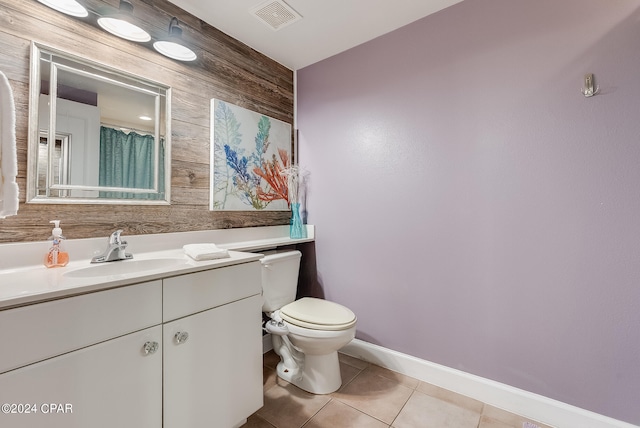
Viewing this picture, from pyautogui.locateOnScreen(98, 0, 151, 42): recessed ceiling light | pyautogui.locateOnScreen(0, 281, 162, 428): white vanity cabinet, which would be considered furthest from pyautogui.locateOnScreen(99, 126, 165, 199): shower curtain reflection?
pyautogui.locateOnScreen(0, 281, 162, 428): white vanity cabinet

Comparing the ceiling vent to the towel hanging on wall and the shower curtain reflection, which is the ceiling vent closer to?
the shower curtain reflection

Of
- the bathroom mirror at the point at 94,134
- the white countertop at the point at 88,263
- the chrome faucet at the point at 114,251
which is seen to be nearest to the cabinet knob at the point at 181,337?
the white countertop at the point at 88,263

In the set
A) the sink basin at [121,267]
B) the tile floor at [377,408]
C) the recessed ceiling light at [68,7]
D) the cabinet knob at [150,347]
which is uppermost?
the recessed ceiling light at [68,7]

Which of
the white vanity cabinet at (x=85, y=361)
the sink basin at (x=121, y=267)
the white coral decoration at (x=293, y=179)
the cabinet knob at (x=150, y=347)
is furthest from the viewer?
the white coral decoration at (x=293, y=179)

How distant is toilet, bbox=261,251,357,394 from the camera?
1.50 metres

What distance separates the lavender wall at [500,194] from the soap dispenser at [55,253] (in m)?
1.51

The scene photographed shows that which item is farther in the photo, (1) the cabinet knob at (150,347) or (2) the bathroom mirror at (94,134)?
(2) the bathroom mirror at (94,134)

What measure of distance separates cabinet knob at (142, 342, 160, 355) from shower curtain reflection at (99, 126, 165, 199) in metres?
0.76

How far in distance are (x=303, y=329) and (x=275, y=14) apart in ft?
5.99

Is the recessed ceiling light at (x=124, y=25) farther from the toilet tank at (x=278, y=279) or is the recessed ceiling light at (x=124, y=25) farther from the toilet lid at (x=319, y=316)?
the toilet lid at (x=319, y=316)

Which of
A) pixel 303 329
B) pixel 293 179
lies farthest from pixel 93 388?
pixel 293 179

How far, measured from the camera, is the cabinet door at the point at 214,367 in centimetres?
104

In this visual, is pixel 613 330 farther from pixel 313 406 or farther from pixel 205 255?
pixel 205 255

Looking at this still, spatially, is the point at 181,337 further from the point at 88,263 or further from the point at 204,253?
the point at 88,263
